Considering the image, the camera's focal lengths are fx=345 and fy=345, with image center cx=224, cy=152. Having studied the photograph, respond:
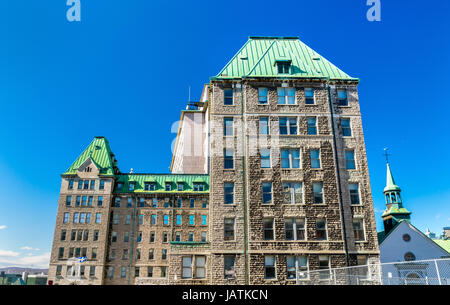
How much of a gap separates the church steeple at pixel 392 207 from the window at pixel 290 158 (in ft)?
106

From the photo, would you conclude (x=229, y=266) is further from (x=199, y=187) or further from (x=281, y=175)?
(x=199, y=187)

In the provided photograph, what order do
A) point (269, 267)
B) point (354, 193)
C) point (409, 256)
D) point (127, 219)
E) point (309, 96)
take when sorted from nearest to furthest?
point (269, 267)
point (354, 193)
point (309, 96)
point (409, 256)
point (127, 219)

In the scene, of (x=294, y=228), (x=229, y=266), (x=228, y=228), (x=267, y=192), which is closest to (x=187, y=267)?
(x=229, y=266)

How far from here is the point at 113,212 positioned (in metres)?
63.7

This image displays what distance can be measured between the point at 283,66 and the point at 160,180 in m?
37.8

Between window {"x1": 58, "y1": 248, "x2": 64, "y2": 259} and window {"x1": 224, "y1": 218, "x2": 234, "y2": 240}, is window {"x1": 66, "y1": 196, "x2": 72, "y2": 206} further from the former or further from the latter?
window {"x1": 224, "y1": 218, "x2": 234, "y2": 240}

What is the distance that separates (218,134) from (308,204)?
11149 millimetres

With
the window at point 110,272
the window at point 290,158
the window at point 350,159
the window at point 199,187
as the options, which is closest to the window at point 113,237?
the window at point 110,272

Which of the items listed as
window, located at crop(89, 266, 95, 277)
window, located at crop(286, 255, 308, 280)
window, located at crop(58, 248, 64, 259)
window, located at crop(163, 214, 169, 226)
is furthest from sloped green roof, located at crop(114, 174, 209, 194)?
window, located at crop(286, 255, 308, 280)

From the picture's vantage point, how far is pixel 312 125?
117 ft

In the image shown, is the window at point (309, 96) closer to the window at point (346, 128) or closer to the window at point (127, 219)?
the window at point (346, 128)

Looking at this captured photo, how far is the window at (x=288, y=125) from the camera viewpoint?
35.3 meters

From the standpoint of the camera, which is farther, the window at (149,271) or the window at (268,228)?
the window at (149,271)
